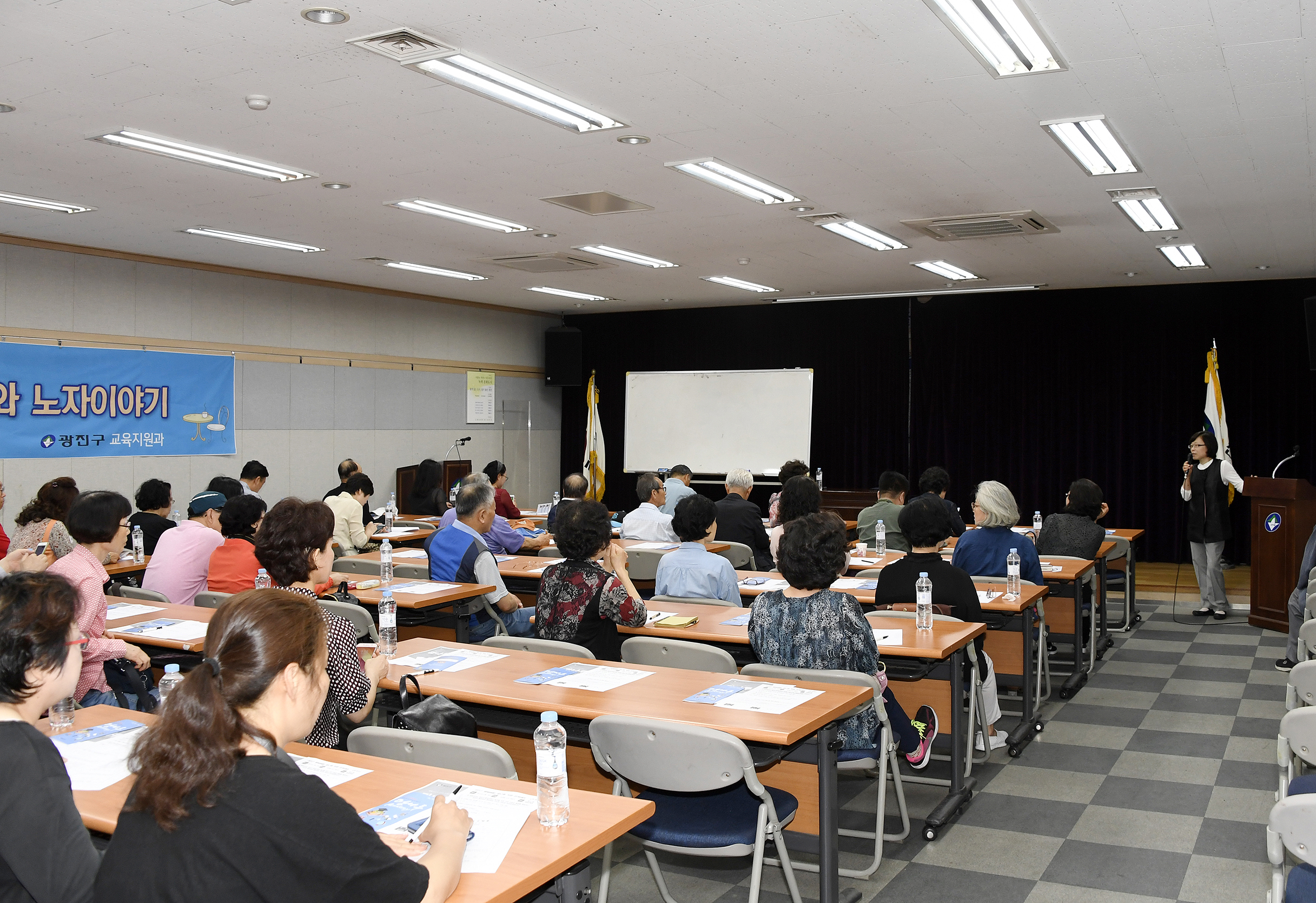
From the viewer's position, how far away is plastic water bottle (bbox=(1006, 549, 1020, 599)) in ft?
16.6

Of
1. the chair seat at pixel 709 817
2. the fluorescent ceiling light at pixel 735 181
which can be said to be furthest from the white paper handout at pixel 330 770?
the fluorescent ceiling light at pixel 735 181

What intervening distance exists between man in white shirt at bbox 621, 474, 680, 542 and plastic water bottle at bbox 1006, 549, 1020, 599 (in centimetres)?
289

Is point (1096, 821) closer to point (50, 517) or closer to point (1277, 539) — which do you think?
point (1277, 539)

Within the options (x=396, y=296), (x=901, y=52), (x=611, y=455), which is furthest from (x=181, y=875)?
(x=611, y=455)

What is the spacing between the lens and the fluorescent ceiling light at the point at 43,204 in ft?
22.9

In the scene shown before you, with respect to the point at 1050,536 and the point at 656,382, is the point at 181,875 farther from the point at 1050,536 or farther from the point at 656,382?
the point at 656,382

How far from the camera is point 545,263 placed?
9867 millimetres

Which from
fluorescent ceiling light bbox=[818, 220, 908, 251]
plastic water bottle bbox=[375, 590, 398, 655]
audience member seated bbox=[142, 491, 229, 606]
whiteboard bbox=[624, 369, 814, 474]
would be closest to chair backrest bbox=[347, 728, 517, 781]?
plastic water bottle bbox=[375, 590, 398, 655]

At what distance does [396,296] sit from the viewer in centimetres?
1220

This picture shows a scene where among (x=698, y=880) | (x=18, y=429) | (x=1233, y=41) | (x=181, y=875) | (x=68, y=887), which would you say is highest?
(x=1233, y=41)

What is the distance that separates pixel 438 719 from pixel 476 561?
107 inches

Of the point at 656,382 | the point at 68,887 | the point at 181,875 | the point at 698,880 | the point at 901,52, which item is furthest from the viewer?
the point at 656,382

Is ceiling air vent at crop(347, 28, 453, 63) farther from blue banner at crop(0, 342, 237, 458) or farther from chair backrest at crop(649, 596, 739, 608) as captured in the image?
blue banner at crop(0, 342, 237, 458)

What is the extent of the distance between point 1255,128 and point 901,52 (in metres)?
2.39
